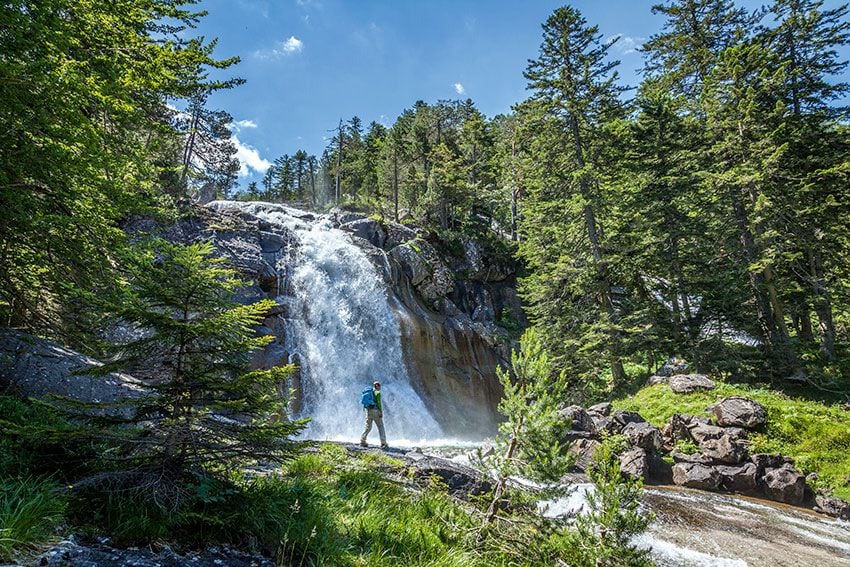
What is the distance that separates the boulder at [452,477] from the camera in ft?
23.7

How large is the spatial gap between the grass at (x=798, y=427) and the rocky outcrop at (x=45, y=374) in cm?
1541

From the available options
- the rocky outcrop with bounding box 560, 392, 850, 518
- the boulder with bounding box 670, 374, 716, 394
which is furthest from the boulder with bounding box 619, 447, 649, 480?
the boulder with bounding box 670, 374, 716, 394

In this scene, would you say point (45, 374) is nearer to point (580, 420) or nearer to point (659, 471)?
point (580, 420)

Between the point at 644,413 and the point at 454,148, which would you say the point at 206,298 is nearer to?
the point at 644,413

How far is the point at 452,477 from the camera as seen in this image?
25.2 feet

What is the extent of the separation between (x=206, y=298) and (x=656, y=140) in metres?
22.9

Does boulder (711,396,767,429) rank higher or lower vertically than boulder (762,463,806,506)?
higher

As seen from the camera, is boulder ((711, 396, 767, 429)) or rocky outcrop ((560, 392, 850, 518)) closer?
rocky outcrop ((560, 392, 850, 518))

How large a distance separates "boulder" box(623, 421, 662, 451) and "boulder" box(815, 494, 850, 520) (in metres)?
3.59

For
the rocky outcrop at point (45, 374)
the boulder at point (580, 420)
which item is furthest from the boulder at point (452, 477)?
the boulder at point (580, 420)

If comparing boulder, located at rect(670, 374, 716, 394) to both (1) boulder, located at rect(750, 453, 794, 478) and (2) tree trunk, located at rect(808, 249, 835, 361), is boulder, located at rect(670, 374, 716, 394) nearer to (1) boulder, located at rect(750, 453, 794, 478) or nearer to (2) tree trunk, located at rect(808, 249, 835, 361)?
(1) boulder, located at rect(750, 453, 794, 478)

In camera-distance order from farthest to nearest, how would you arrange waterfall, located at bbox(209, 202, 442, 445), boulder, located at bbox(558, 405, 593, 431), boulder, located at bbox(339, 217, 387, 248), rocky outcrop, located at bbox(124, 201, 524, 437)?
boulder, located at bbox(339, 217, 387, 248) < rocky outcrop, located at bbox(124, 201, 524, 437) < waterfall, located at bbox(209, 202, 442, 445) < boulder, located at bbox(558, 405, 593, 431)

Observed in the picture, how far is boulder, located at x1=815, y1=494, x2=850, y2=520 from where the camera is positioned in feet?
30.0

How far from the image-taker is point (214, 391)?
167 inches
